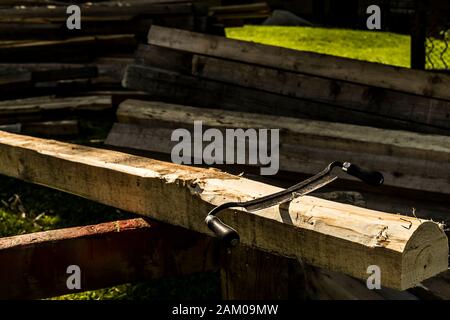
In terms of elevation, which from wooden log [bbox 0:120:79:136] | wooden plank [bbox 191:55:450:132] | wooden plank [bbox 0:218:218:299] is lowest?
wooden log [bbox 0:120:79:136]

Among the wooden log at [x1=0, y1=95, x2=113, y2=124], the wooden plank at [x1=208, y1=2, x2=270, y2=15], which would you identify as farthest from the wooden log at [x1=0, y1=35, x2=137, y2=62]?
the wooden plank at [x1=208, y1=2, x2=270, y2=15]

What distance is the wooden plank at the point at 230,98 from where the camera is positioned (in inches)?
196

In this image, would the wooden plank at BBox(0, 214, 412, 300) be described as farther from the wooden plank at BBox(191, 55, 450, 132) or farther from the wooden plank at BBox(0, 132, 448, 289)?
the wooden plank at BBox(191, 55, 450, 132)

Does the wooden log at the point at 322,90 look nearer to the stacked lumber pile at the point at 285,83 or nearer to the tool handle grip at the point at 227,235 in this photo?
the stacked lumber pile at the point at 285,83

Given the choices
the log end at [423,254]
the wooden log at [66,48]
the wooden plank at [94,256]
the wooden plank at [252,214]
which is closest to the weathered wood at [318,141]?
the wooden plank at [252,214]

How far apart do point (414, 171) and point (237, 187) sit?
180 centimetres

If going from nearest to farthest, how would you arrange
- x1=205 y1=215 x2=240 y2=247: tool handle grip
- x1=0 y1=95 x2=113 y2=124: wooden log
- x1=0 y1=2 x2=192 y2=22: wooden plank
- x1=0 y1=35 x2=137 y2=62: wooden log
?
1. x1=205 y1=215 x2=240 y2=247: tool handle grip
2. x1=0 y1=95 x2=113 y2=124: wooden log
3. x1=0 y1=2 x2=192 y2=22: wooden plank
4. x1=0 y1=35 x2=137 y2=62: wooden log

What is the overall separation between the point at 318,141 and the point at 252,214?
6.70 ft

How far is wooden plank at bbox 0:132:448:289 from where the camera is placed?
2.24 meters

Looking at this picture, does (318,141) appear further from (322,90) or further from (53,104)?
(53,104)

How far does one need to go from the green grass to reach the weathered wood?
7.26 metres

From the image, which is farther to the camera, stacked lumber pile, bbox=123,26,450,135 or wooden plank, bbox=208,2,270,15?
wooden plank, bbox=208,2,270,15

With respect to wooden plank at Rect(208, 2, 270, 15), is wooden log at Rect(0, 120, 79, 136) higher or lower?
lower

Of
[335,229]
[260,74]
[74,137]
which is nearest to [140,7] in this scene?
[74,137]
